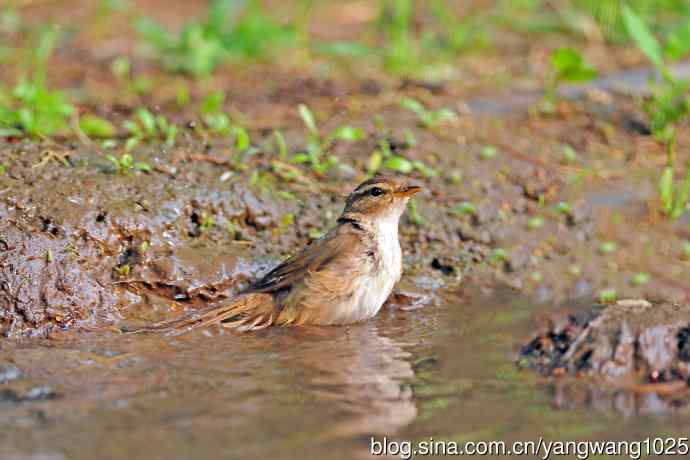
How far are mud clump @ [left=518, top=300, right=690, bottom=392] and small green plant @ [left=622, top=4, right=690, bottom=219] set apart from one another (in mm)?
2769

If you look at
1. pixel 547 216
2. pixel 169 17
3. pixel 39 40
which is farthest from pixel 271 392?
pixel 169 17

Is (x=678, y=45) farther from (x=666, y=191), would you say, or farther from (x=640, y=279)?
(x=640, y=279)

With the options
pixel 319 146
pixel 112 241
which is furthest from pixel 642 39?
pixel 112 241

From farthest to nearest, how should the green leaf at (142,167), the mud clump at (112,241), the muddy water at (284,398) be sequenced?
the green leaf at (142,167) < the mud clump at (112,241) < the muddy water at (284,398)

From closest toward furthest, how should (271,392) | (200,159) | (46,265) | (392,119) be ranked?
(271,392)
(46,265)
(200,159)
(392,119)

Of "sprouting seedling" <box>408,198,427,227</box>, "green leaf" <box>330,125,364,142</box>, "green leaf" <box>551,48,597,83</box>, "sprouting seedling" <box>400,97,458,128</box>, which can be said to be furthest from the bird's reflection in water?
"green leaf" <box>551,48,597,83</box>

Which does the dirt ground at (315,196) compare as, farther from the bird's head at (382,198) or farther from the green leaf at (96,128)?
the bird's head at (382,198)

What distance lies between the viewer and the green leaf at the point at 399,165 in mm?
8164

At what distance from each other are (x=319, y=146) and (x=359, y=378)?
10.3 feet

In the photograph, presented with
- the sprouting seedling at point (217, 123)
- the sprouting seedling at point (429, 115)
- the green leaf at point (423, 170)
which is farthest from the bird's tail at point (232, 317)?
the sprouting seedling at point (429, 115)

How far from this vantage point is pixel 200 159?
7.91 m

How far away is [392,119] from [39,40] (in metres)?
3.97

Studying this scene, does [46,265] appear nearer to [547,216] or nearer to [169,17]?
[547,216]

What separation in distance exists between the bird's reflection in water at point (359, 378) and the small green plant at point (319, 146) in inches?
67.2
